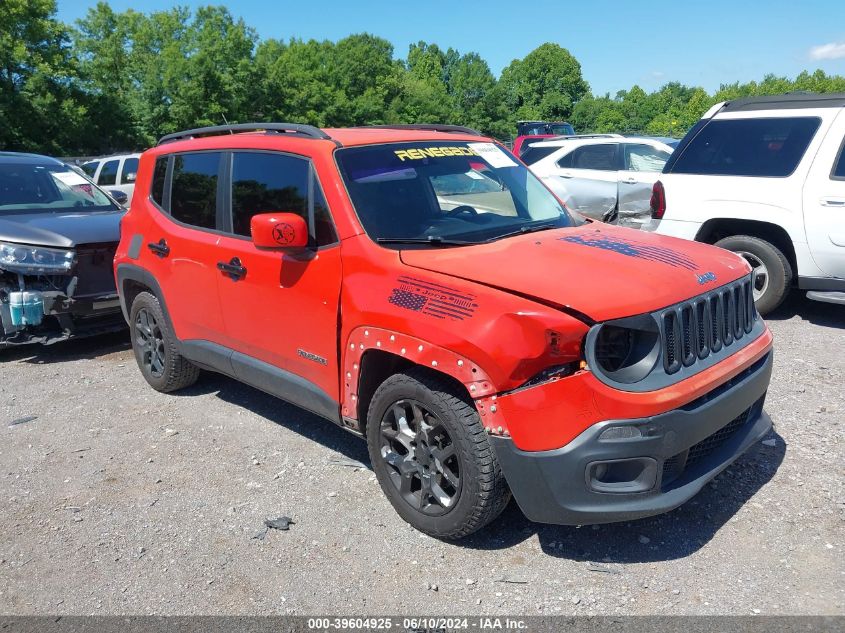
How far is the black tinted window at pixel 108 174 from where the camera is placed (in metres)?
15.8

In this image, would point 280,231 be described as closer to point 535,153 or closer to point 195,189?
point 195,189

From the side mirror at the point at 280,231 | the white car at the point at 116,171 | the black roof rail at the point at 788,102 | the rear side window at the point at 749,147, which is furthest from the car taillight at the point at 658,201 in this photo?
the white car at the point at 116,171

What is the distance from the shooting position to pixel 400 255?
11.3 ft

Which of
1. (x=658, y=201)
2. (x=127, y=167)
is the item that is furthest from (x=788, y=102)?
(x=127, y=167)

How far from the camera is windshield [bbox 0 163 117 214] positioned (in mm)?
7008

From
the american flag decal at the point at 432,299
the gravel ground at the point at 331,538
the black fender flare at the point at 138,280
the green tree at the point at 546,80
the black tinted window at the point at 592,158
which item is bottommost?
the gravel ground at the point at 331,538

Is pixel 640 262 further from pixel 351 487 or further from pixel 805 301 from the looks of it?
pixel 805 301

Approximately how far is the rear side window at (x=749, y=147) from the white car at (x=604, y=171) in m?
2.47

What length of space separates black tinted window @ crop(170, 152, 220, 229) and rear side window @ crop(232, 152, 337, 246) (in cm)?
26

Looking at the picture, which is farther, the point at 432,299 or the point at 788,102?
the point at 788,102

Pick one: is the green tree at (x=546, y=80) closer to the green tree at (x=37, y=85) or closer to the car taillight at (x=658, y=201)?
the green tree at (x=37, y=85)

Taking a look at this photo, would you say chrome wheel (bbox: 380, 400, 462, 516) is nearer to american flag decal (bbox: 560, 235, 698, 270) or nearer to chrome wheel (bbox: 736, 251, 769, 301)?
american flag decal (bbox: 560, 235, 698, 270)

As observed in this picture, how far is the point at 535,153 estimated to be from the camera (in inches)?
481

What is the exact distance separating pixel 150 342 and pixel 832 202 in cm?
587
